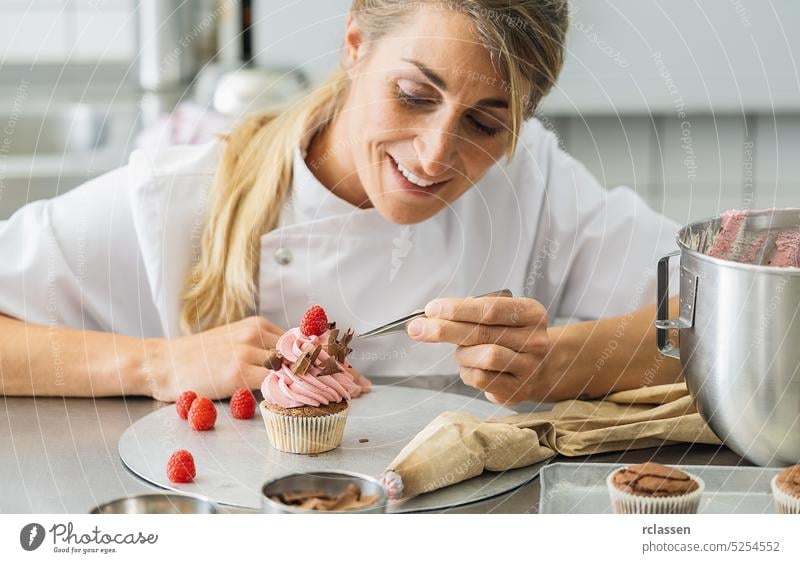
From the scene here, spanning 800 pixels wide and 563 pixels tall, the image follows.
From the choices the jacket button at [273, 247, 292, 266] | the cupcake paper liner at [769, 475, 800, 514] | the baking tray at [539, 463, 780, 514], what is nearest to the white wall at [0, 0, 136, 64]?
the jacket button at [273, 247, 292, 266]

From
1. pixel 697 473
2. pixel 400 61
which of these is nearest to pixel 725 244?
pixel 697 473

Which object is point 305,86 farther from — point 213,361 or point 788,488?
point 788,488

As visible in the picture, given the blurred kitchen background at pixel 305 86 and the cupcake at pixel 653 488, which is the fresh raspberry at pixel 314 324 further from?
the blurred kitchen background at pixel 305 86

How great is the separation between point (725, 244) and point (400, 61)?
0.35m

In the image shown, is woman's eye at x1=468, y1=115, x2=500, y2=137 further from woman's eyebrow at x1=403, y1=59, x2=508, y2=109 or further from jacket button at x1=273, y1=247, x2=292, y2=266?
jacket button at x1=273, y1=247, x2=292, y2=266

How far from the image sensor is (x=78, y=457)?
767mm

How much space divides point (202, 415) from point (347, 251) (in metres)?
0.32

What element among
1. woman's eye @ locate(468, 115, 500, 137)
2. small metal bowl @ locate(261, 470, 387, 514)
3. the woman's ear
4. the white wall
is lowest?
small metal bowl @ locate(261, 470, 387, 514)

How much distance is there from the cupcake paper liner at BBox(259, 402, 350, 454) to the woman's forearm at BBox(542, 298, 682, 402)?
20cm

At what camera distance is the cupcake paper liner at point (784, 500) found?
688 mm

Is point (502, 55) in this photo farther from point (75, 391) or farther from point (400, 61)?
point (75, 391)

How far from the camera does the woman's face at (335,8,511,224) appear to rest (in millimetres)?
905

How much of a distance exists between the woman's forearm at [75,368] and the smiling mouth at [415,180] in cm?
30

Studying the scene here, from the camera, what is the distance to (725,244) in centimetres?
79
